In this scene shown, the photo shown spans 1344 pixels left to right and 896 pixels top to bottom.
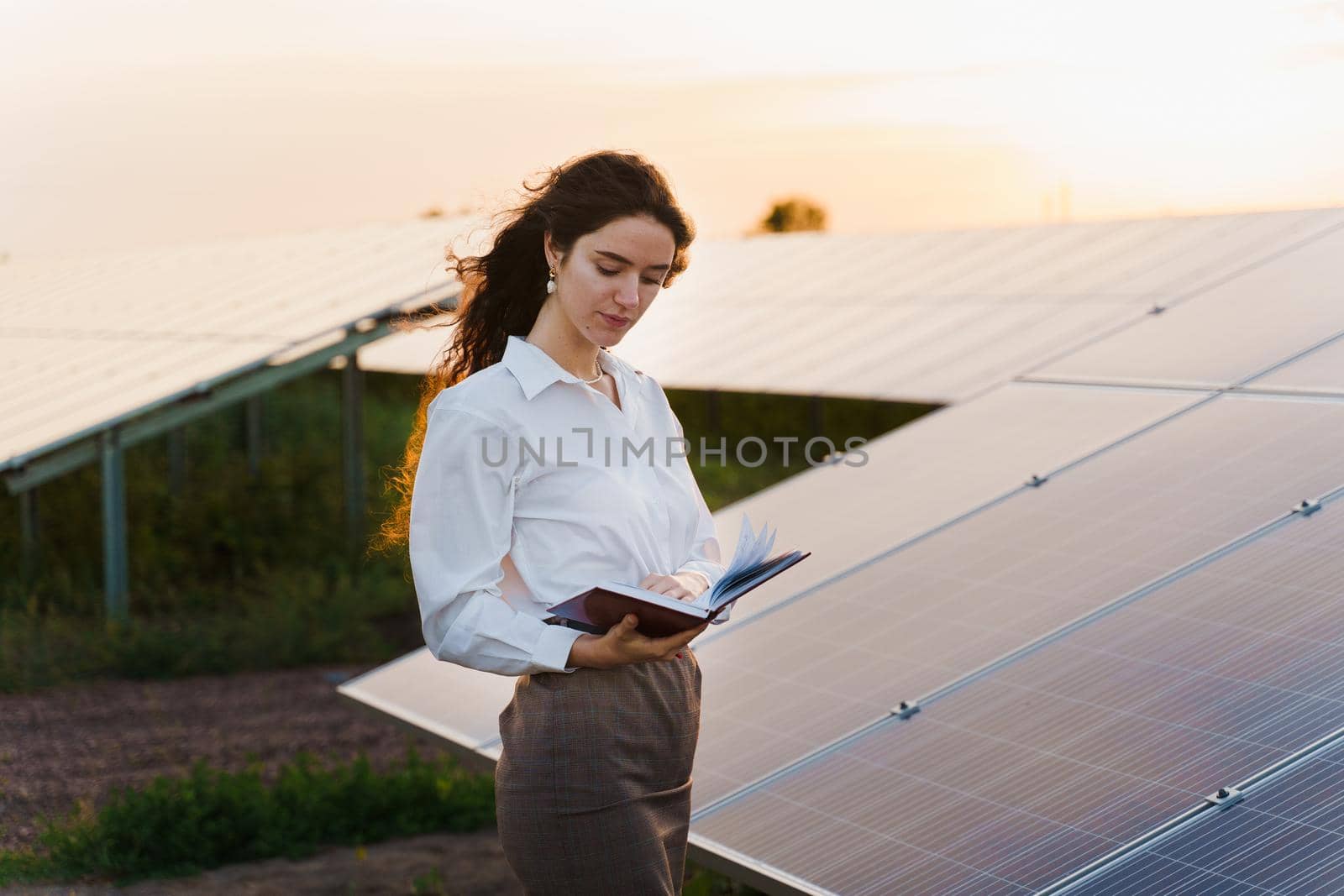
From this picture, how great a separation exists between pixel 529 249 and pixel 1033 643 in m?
2.37

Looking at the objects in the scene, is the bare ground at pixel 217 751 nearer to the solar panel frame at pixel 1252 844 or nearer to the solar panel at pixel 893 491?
the solar panel at pixel 893 491

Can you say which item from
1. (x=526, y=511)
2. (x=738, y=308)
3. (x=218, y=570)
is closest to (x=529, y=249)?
(x=526, y=511)

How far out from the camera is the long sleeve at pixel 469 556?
115 inches

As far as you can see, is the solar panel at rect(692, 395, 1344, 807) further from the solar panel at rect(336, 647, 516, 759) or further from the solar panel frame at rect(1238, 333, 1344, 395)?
the solar panel at rect(336, 647, 516, 759)

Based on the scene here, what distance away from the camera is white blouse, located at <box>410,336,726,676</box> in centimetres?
293

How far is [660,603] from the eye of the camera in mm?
2814

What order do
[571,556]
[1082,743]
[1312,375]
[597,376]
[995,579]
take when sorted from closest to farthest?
[571,556], [597,376], [1082,743], [995,579], [1312,375]

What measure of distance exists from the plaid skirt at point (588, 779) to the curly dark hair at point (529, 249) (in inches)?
27.4

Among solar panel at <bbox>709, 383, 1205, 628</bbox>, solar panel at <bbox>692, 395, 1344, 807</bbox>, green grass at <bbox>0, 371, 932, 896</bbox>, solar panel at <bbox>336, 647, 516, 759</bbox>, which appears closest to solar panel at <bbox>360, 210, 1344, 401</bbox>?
green grass at <bbox>0, 371, 932, 896</bbox>

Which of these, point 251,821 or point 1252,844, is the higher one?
point 1252,844

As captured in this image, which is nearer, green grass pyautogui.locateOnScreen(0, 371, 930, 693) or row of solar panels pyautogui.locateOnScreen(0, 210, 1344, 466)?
green grass pyautogui.locateOnScreen(0, 371, 930, 693)

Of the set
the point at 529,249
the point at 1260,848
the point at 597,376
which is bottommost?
the point at 1260,848

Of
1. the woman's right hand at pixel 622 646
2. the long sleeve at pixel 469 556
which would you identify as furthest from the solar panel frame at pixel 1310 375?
the long sleeve at pixel 469 556

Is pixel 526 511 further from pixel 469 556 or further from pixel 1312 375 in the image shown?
pixel 1312 375
